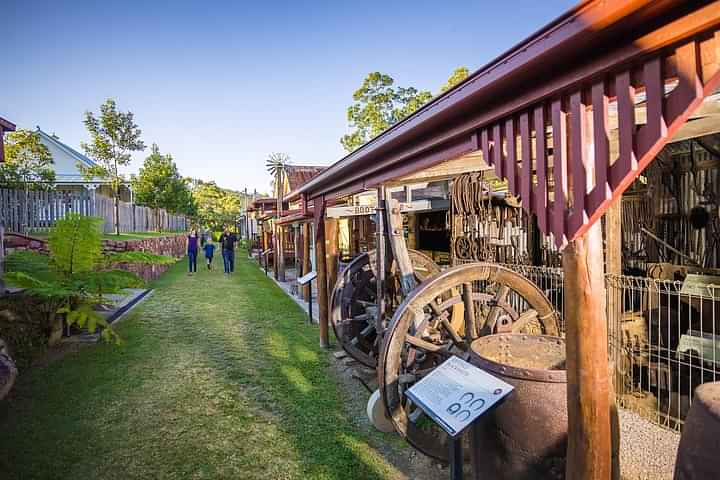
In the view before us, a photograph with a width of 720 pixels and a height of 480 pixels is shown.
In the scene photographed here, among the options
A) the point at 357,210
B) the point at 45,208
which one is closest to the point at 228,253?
the point at 45,208

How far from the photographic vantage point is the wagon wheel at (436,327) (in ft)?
11.8

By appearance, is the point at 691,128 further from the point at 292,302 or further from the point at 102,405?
the point at 292,302

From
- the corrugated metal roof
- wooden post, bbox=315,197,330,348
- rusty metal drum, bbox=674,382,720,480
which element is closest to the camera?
rusty metal drum, bbox=674,382,720,480

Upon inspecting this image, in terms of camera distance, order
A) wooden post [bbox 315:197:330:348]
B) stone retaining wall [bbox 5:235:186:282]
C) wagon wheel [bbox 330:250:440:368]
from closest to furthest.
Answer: wagon wheel [bbox 330:250:440:368], wooden post [bbox 315:197:330:348], stone retaining wall [bbox 5:235:186:282]

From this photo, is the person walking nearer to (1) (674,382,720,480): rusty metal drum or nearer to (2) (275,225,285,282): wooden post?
(2) (275,225,285,282): wooden post

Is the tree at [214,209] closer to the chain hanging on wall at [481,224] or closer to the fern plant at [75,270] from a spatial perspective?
the fern plant at [75,270]

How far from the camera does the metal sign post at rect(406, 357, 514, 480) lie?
2.25 meters

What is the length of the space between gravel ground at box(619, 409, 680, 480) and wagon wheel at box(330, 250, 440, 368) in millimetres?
2819

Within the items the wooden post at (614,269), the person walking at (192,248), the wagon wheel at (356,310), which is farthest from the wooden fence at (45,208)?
the wooden post at (614,269)

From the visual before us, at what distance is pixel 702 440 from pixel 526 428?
83cm

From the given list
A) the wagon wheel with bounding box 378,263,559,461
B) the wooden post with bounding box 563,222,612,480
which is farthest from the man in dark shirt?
the wooden post with bounding box 563,222,612,480

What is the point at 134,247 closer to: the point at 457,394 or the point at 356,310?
the point at 356,310

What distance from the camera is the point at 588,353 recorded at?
6.82 feet

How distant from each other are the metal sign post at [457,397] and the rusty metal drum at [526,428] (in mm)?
185
